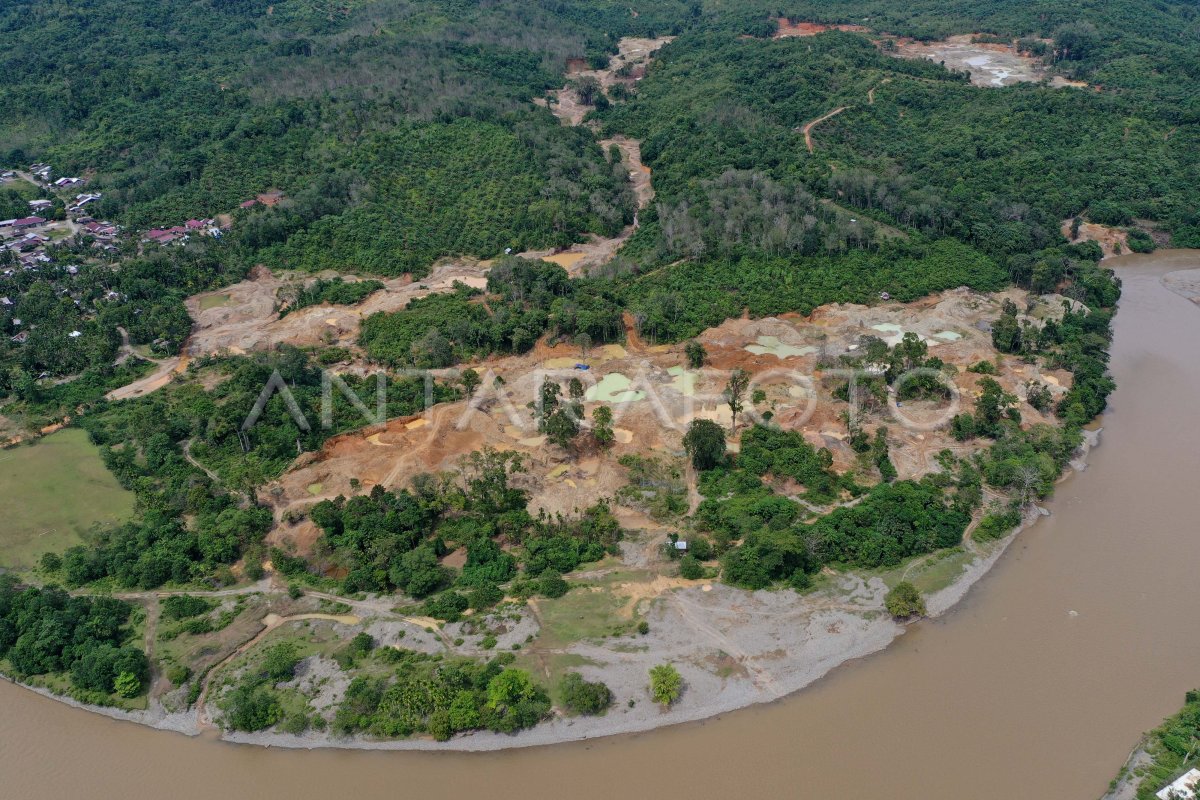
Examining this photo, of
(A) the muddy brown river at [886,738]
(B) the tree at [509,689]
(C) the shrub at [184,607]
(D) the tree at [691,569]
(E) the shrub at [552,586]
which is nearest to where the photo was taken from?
(A) the muddy brown river at [886,738]

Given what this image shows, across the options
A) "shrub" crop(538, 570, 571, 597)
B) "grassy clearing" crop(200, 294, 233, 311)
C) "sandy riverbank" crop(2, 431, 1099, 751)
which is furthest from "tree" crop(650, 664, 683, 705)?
"grassy clearing" crop(200, 294, 233, 311)

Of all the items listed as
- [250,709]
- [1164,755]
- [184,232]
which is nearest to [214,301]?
[184,232]

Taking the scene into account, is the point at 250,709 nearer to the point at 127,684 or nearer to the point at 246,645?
the point at 246,645

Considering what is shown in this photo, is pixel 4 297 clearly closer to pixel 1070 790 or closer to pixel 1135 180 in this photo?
pixel 1070 790

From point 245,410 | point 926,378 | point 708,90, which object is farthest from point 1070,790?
point 708,90

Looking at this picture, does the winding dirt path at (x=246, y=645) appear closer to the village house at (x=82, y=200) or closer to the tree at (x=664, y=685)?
the tree at (x=664, y=685)

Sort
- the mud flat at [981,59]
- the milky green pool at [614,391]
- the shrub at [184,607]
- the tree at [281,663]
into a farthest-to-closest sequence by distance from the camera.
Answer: the mud flat at [981,59] < the milky green pool at [614,391] < the shrub at [184,607] < the tree at [281,663]

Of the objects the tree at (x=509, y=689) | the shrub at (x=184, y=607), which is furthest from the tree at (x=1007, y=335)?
the shrub at (x=184, y=607)
